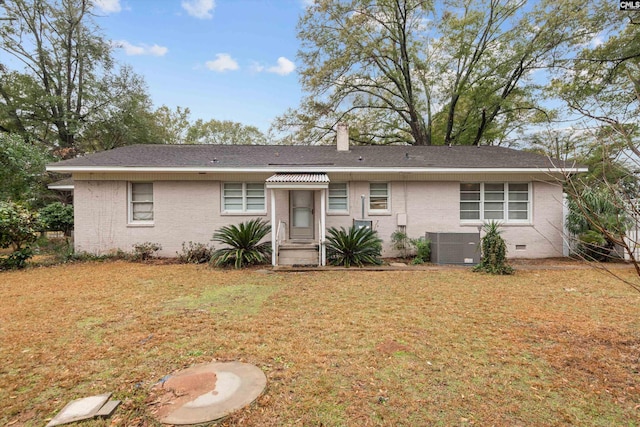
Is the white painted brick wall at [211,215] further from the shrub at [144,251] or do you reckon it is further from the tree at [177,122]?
the tree at [177,122]

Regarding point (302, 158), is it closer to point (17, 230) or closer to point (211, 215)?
point (211, 215)

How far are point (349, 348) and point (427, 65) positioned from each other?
22265 mm

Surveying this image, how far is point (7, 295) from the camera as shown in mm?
5891

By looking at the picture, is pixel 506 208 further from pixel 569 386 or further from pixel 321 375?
pixel 321 375

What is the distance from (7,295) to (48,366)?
4314mm

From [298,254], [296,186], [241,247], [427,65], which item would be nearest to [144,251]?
[241,247]

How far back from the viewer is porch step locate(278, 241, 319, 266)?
29.8 ft

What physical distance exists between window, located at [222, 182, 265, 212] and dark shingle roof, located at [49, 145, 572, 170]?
0.84 meters

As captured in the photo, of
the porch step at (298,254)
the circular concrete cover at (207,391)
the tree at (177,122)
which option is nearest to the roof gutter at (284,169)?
the porch step at (298,254)

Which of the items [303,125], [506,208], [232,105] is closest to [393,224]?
[506,208]

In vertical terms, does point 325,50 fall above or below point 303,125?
above

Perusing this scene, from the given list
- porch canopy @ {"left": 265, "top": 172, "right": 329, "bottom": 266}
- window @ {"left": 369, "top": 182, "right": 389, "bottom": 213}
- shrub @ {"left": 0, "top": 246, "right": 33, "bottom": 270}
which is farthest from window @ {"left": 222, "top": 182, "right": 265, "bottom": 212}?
shrub @ {"left": 0, "top": 246, "right": 33, "bottom": 270}

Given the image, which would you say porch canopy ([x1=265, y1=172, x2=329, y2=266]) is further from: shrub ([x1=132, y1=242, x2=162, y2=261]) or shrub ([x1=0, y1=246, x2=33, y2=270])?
shrub ([x1=0, y1=246, x2=33, y2=270])

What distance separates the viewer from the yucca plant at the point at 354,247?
8898 mm
